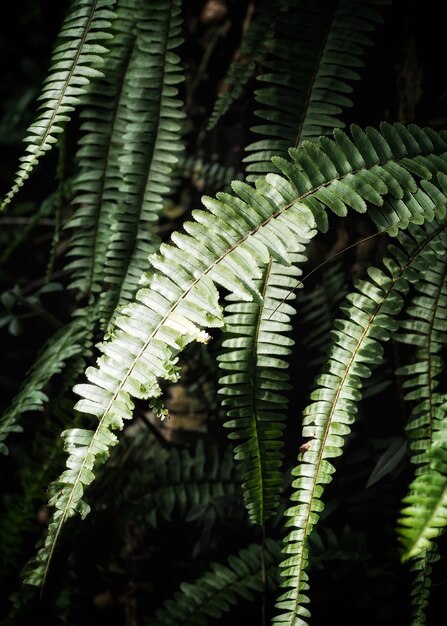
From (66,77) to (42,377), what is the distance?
770mm

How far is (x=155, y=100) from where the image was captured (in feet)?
4.33

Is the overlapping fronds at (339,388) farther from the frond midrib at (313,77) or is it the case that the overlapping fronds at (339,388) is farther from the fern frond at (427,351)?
the frond midrib at (313,77)

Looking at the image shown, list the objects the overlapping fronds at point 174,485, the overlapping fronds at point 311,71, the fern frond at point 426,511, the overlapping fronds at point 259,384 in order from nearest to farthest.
Result: the fern frond at point 426,511 → the overlapping fronds at point 259,384 → the overlapping fronds at point 311,71 → the overlapping fronds at point 174,485

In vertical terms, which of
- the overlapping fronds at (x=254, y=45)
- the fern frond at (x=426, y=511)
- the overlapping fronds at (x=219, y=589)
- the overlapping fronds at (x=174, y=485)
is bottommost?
the overlapping fronds at (x=219, y=589)

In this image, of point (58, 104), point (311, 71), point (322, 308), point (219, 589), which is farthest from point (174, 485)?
point (311, 71)

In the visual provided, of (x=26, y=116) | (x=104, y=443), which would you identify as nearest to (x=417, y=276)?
(x=104, y=443)

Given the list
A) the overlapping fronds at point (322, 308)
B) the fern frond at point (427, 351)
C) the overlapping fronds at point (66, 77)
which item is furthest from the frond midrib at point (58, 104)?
the overlapping fronds at point (322, 308)

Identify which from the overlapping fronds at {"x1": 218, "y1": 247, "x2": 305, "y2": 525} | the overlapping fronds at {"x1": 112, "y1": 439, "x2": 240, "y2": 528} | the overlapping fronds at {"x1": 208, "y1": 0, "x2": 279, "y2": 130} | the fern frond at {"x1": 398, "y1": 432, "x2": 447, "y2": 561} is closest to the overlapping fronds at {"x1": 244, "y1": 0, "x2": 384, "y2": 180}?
the overlapping fronds at {"x1": 208, "y1": 0, "x2": 279, "y2": 130}

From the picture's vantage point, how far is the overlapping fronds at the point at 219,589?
1.33 metres

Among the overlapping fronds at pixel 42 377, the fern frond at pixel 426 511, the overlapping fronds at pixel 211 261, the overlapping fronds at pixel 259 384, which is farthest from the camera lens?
the overlapping fronds at pixel 42 377

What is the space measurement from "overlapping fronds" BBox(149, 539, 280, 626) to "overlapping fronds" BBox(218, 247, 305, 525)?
479mm

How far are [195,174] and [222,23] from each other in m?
0.70

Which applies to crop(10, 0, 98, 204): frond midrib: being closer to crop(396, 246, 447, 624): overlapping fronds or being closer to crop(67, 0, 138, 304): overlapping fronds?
Result: crop(67, 0, 138, 304): overlapping fronds

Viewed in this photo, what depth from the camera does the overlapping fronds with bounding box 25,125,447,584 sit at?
31.2 inches
